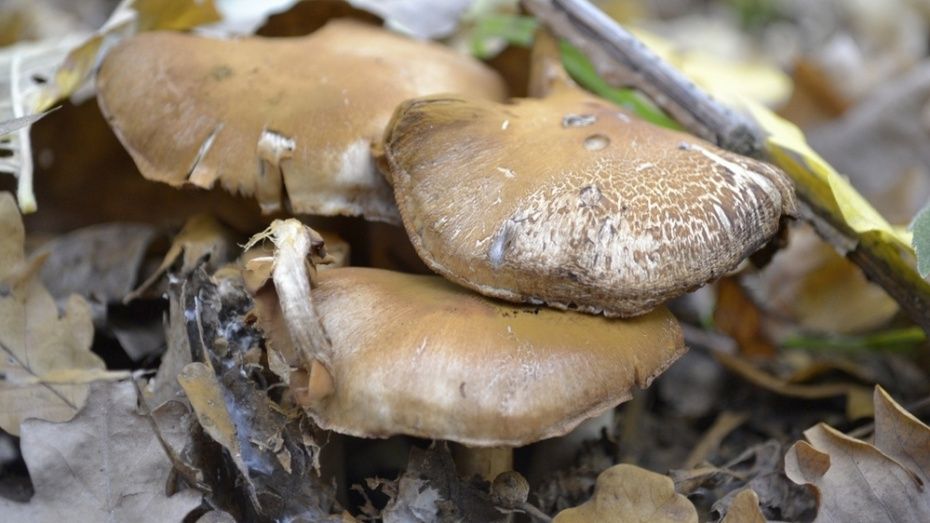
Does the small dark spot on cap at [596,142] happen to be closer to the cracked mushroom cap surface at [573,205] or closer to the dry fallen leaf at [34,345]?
the cracked mushroom cap surface at [573,205]

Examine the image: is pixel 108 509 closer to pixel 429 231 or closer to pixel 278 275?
pixel 278 275

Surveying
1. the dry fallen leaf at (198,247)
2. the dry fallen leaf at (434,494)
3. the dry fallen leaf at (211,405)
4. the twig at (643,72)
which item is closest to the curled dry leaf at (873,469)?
the dry fallen leaf at (434,494)

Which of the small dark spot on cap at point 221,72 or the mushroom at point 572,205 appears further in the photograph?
the small dark spot on cap at point 221,72

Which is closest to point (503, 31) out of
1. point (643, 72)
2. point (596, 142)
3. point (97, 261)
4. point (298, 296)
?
point (643, 72)

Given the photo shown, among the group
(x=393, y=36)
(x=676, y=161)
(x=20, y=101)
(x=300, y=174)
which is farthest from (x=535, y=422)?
(x=20, y=101)

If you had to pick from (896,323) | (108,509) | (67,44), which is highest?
(67,44)

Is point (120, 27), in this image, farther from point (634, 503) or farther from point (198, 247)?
point (634, 503)
